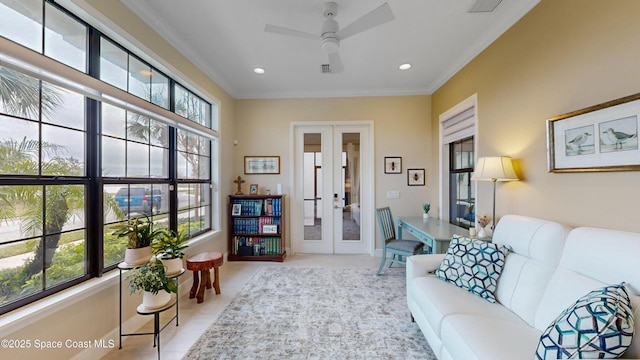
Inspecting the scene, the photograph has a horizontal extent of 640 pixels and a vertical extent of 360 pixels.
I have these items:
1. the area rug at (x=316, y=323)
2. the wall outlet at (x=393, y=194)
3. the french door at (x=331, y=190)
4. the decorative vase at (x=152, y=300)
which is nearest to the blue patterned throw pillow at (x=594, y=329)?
the area rug at (x=316, y=323)

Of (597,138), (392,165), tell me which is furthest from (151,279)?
(392,165)

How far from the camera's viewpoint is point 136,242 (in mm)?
1936

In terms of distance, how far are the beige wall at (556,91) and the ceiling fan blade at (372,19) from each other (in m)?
1.25

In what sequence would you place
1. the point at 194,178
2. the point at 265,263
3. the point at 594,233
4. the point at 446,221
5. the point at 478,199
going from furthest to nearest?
the point at 265,263 < the point at 446,221 < the point at 194,178 < the point at 478,199 < the point at 594,233

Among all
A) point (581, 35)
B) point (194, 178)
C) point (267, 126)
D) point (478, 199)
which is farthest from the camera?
point (267, 126)

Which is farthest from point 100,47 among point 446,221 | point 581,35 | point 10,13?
point 446,221

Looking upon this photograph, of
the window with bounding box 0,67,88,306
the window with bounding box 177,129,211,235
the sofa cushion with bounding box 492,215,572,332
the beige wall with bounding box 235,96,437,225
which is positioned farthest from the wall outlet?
the window with bounding box 0,67,88,306

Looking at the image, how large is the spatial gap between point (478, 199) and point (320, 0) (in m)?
2.64

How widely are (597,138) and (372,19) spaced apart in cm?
172

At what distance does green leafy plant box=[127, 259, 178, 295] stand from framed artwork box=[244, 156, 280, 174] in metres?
2.64

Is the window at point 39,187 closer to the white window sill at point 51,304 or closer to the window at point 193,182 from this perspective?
the white window sill at point 51,304

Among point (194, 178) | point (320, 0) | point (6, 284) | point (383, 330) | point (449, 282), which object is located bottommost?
point (383, 330)

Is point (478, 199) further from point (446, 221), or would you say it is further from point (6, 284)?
point (6, 284)

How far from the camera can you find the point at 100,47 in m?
1.95
